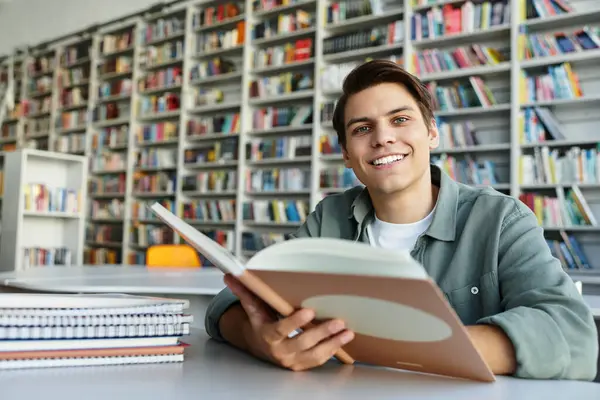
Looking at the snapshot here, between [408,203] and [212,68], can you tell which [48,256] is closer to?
[212,68]

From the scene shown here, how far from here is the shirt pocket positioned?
1123 millimetres

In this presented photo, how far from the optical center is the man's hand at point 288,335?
81 centimetres

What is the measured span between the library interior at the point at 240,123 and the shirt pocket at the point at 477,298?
0.03ft

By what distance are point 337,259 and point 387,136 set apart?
2.21 feet

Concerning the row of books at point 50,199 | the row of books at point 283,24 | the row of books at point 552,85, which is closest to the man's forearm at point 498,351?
the row of books at point 552,85

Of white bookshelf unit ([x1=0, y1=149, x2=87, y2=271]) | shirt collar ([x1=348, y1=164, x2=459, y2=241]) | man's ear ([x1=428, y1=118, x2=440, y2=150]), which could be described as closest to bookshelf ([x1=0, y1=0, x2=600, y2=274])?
white bookshelf unit ([x1=0, y1=149, x2=87, y2=271])

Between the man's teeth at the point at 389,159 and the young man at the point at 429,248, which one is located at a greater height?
the man's teeth at the point at 389,159

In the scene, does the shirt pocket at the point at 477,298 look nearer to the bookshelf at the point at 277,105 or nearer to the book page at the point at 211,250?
the book page at the point at 211,250

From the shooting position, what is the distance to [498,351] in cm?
86

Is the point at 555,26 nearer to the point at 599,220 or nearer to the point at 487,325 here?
the point at 599,220

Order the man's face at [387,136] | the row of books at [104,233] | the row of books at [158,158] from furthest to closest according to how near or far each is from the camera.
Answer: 1. the row of books at [104,233]
2. the row of books at [158,158]
3. the man's face at [387,136]

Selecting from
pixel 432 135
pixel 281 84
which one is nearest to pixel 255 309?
pixel 432 135

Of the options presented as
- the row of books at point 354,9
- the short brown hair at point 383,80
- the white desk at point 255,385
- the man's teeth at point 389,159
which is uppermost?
the row of books at point 354,9

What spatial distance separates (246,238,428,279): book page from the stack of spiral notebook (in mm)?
289
